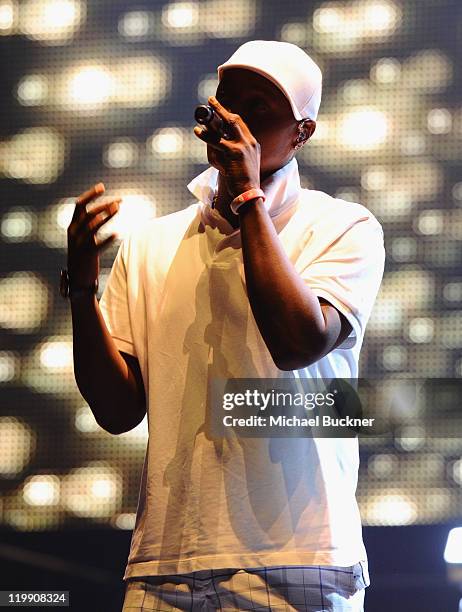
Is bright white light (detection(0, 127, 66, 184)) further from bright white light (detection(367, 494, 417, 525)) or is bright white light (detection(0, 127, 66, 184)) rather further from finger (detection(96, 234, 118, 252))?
finger (detection(96, 234, 118, 252))

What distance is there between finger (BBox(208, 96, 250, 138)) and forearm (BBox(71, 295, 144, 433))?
0.92 feet

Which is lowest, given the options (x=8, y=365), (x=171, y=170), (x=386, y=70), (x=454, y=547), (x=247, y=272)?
(x=454, y=547)

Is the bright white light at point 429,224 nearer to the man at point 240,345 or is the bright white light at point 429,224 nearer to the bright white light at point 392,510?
the bright white light at point 392,510

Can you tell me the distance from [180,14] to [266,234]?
1.66 m

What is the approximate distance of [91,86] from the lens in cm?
273

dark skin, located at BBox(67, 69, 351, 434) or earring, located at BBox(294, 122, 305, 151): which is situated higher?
earring, located at BBox(294, 122, 305, 151)

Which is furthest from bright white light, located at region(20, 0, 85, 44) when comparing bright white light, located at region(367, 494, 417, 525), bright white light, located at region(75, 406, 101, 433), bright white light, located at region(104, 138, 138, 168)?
bright white light, located at region(367, 494, 417, 525)

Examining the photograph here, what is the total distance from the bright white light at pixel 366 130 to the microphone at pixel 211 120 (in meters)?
1.35

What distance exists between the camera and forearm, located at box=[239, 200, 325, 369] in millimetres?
1171

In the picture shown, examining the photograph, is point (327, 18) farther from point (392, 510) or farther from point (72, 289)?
point (72, 289)

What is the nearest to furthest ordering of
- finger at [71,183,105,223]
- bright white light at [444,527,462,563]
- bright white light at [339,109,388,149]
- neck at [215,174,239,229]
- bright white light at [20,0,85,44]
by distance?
finger at [71,183,105,223] → neck at [215,174,239,229] → bright white light at [444,527,462,563] → bright white light at [339,109,388,149] → bright white light at [20,0,85,44]

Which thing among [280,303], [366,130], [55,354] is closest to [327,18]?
[366,130]

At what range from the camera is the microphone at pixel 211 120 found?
1.22 metres

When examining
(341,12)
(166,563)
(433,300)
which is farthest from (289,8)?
(166,563)
